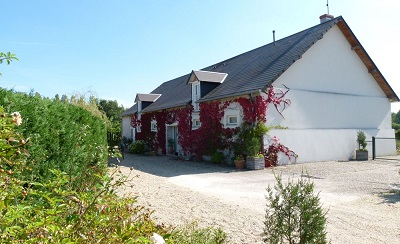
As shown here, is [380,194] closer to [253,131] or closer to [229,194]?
[229,194]

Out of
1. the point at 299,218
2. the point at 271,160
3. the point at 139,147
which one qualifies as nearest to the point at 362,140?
the point at 271,160

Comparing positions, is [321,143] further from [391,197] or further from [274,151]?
[391,197]

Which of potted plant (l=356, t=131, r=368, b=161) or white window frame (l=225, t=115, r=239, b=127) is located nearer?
white window frame (l=225, t=115, r=239, b=127)

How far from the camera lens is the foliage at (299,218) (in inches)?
121

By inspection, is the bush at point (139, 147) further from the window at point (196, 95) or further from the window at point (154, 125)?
the window at point (196, 95)

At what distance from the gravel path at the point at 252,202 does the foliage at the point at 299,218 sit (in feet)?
1.63

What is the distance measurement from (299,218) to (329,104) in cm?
1452

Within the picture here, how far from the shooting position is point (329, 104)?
16281 mm

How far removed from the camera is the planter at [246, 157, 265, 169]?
12820 mm

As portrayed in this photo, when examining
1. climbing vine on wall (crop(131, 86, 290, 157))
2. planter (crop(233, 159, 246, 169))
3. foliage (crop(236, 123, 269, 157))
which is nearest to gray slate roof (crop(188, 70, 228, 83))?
climbing vine on wall (crop(131, 86, 290, 157))

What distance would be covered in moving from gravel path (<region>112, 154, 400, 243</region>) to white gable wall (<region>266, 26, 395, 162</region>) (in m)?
3.80

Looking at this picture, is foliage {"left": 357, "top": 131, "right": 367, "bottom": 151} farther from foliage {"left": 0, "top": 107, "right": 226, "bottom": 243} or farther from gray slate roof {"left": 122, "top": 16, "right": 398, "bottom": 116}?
foliage {"left": 0, "top": 107, "right": 226, "bottom": 243}

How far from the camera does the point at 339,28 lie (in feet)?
54.4

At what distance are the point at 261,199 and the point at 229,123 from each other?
8.07 m
